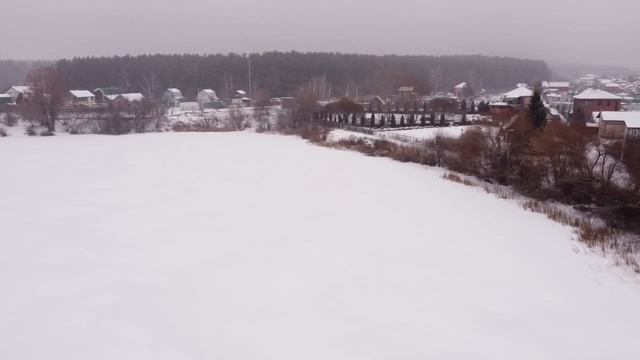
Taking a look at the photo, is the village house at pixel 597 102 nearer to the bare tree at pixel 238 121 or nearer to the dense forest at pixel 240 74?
the dense forest at pixel 240 74

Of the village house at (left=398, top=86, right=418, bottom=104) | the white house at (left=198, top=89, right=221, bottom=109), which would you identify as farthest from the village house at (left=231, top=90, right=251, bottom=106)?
the village house at (left=398, top=86, right=418, bottom=104)

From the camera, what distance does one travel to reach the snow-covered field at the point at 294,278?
21.3ft

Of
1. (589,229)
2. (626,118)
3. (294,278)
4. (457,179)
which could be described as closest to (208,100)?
(457,179)

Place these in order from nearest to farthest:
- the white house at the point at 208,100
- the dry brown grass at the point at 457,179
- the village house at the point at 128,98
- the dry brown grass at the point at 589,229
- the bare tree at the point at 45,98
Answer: the dry brown grass at the point at 589,229 < the dry brown grass at the point at 457,179 < the bare tree at the point at 45,98 < the village house at the point at 128,98 < the white house at the point at 208,100

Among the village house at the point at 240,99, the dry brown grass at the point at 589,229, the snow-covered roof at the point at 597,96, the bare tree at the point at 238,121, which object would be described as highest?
the snow-covered roof at the point at 597,96

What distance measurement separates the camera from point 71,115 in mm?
41844

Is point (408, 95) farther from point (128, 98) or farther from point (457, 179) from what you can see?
point (457, 179)

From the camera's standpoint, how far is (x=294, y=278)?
8.80m

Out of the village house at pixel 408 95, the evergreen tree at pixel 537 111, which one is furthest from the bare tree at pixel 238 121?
the evergreen tree at pixel 537 111

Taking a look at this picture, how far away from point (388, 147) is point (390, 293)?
21734 mm

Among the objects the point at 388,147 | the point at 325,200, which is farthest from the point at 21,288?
the point at 388,147

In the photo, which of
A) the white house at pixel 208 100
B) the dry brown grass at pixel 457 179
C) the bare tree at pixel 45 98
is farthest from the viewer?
the white house at pixel 208 100

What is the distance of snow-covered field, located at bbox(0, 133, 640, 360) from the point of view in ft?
21.3

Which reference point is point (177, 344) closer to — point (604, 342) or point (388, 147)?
point (604, 342)
